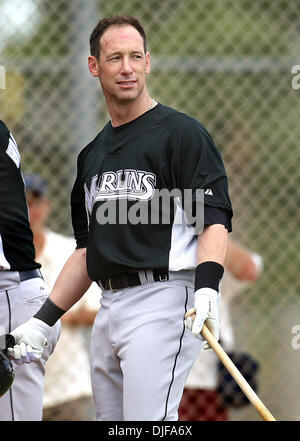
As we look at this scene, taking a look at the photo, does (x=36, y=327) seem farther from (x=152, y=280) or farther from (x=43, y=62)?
(x=43, y=62)

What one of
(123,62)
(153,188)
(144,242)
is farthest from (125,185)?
(123,62)

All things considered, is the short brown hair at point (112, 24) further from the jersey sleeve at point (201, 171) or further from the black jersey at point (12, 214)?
the black jersey at point (12, 214)

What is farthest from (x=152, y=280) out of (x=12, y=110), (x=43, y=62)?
(x=12, y=110)

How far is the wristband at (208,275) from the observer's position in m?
2.96

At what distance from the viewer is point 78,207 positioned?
3520 millimetres

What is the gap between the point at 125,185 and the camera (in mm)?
3131

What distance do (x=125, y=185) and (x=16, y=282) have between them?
707mm

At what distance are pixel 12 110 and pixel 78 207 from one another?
2050 millimetres

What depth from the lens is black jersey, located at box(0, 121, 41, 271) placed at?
3.47 metres

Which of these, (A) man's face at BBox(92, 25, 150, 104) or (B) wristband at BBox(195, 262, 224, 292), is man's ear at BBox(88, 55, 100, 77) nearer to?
(A) man's face at BBox(92, 25, 150, 104)

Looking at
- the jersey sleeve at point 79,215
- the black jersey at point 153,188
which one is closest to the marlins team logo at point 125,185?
the black jersey at point 153,188

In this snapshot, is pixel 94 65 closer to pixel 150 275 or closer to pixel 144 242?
pixel 144 242

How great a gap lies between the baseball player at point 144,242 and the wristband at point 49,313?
9 centimetres

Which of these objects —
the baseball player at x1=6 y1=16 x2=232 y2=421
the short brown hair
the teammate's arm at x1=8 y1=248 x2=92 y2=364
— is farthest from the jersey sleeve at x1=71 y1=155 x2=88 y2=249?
the short brown hair
